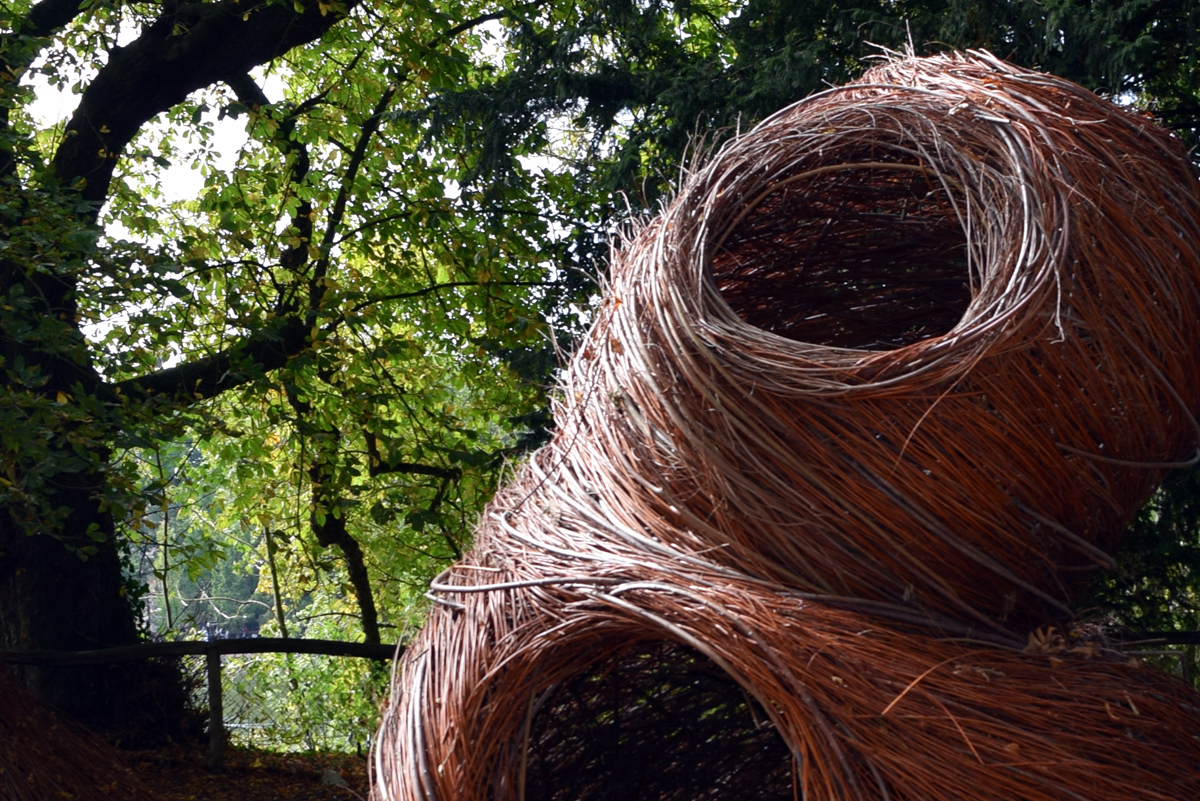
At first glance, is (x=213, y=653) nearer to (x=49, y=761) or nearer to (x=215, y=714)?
(x=215, y=714)

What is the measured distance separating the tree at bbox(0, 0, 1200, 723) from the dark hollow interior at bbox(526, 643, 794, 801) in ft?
3.71

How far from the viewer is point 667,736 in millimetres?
2684

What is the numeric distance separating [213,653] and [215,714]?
28 centimetres

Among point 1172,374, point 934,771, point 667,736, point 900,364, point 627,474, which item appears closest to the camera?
point 934,771

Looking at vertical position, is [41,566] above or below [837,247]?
below

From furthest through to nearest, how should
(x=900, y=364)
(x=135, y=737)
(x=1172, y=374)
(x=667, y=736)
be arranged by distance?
(x=135, y=737) < (x=667, y=736) < (x=1172, y=374) < (x=900, y=364)

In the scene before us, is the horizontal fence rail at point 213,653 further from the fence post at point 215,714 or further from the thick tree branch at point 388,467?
the thick tree branch at point 388,467

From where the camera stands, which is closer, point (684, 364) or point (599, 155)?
point (684, 364)

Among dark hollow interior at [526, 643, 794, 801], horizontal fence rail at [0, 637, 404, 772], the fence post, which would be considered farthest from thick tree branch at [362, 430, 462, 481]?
dark hollow interior at [526, 643, 794, 801]

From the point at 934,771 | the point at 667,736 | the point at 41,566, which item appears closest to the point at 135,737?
the point at 41,566

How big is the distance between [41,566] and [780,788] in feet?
13.7

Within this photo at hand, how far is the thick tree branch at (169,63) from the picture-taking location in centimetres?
570

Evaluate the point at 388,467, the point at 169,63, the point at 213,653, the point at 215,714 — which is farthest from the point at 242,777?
the point at 169,63

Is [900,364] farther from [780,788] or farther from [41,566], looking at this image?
[41,566]
